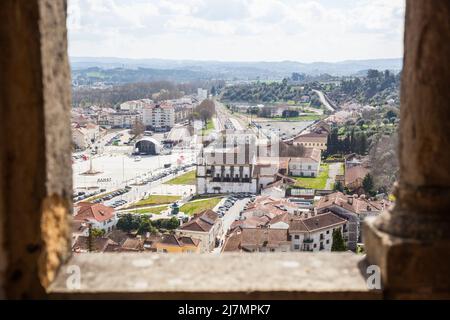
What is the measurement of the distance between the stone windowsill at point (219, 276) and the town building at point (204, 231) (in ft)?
53.1

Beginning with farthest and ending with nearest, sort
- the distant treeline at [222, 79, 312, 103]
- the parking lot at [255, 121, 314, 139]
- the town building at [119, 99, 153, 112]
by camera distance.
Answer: the distant treeline at [222, 79, 312, 103]
the town building at [119, 99, 153, 112]
the parking lot at [255, 121, 314, 139]

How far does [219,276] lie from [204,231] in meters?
17.8

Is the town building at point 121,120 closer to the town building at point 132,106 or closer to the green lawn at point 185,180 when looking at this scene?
the town building at point 132,106

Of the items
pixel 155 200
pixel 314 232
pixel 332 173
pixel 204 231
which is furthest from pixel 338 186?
pixel 204 231

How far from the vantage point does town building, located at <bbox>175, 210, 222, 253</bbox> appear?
744 inches

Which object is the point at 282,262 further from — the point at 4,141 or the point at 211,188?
the point at 211,188

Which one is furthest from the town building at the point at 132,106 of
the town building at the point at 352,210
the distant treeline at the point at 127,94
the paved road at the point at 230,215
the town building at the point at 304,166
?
the town building at the point at 352,210

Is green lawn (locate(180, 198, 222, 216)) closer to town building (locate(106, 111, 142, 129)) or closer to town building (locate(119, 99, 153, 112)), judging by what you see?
town building (locate(106, 111, 142, 129))

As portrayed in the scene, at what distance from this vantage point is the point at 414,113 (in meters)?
1.68

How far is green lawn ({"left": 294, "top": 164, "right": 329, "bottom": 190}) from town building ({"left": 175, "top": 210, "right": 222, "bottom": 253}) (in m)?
11.9

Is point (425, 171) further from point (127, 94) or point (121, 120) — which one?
point (127, 94)

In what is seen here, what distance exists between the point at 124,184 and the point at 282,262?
33.5 m

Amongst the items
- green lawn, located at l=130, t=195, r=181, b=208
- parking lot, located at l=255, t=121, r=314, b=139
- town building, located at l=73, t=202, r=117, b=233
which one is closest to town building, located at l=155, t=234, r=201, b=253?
town building, located at l=73, t=202, r=117, b=233
